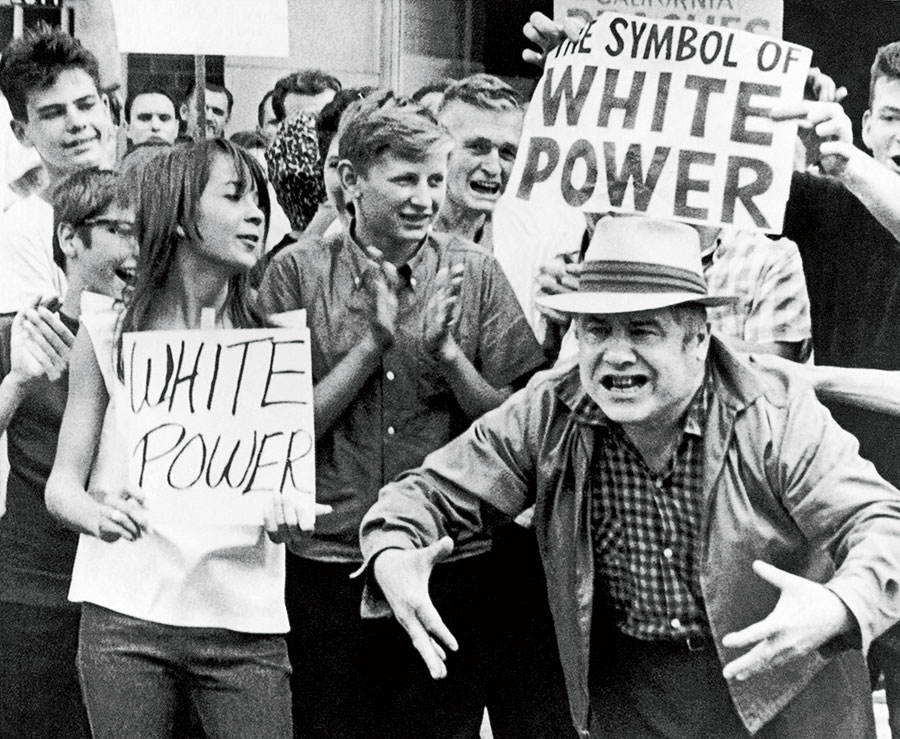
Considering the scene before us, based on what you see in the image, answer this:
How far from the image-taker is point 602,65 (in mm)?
3117

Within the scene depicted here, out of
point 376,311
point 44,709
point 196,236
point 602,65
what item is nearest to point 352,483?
point 376,311

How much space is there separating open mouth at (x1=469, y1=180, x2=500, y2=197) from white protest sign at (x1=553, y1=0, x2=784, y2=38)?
1.28 ft

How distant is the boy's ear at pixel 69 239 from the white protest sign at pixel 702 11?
3.77 ft

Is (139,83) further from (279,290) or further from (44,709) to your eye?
(44,709)

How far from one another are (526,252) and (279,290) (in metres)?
0.55

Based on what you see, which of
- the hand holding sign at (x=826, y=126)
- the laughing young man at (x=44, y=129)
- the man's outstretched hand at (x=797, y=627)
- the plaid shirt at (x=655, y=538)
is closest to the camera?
the man's outstretched hand at (x=797, y=627)

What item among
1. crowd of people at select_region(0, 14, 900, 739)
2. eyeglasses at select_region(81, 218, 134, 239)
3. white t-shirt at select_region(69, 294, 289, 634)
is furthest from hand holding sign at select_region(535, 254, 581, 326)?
eyeglasses at select_region(81, 218, 134, 239)

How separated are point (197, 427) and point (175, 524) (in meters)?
0.21

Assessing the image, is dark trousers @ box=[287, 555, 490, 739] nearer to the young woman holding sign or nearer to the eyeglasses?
the young woman holding sign

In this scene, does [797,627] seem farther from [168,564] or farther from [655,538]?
[168,564]

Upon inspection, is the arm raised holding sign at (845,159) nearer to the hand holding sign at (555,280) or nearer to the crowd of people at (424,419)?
the crowd of people at (424,419)

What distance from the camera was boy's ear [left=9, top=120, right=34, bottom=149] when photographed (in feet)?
10.3

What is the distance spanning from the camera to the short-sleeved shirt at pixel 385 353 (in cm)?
314

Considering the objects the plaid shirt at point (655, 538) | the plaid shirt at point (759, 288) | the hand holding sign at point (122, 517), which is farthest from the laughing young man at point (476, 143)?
the hand holding sign at point (122, 517)
